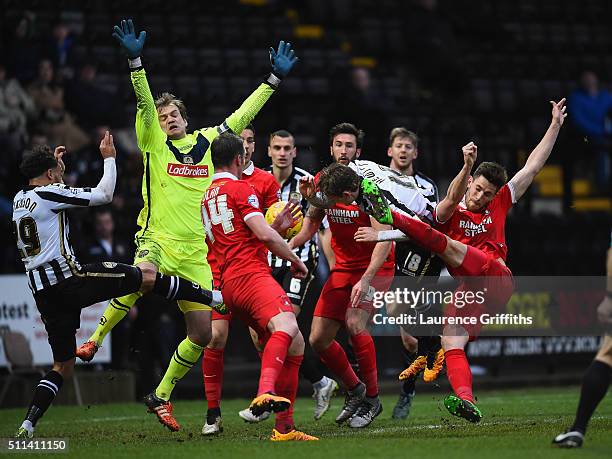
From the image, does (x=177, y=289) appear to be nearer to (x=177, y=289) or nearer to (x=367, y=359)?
(x=177, y=289)

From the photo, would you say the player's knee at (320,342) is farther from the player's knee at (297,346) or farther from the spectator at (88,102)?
the spectator at (88,102)

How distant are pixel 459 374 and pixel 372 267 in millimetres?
1223

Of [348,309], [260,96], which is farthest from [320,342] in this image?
[260,96]

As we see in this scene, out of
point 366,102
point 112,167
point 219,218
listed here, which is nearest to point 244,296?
point 219,218

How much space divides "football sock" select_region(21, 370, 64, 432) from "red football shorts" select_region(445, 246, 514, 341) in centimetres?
335

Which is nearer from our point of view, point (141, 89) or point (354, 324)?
point (141, 89)

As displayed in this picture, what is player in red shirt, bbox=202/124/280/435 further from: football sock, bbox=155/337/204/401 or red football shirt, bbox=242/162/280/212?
football sock, bbox=155/337/204/401

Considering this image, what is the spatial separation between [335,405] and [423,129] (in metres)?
6.48

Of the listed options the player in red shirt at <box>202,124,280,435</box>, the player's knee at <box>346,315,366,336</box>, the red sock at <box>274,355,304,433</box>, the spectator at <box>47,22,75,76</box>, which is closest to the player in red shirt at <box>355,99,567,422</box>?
the player's knee at <box>346,315,366,336</box>

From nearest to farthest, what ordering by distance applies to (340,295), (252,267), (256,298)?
(256,298), (252,267), (340,295)

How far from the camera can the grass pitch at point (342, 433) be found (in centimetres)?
856

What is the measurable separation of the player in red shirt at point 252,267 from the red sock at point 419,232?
1000mm

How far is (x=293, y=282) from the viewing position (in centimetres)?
1258

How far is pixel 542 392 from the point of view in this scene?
1602cm
